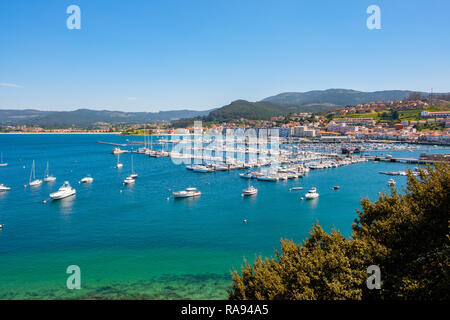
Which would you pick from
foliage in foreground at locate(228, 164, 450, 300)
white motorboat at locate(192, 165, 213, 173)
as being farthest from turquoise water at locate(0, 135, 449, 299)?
white motorboat at locate(192, 165, 213, 173)

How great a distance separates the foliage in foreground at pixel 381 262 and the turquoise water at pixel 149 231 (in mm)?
4940

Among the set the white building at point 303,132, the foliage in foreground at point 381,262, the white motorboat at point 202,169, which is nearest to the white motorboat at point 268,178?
the white motorboat at point 202,169

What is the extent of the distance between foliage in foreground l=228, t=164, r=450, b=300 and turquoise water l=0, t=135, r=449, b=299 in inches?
194

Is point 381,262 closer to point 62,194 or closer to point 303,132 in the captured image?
point 62,194

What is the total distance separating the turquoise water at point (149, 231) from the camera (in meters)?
12.1

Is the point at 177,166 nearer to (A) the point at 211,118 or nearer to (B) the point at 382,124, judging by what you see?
(B) the point at 382,124

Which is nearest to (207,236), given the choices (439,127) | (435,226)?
(435,226)

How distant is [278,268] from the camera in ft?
23.2

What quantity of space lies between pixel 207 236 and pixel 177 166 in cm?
2867

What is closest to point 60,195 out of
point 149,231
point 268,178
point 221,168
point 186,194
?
point 186,194

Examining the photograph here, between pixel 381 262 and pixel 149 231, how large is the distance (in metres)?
13.9

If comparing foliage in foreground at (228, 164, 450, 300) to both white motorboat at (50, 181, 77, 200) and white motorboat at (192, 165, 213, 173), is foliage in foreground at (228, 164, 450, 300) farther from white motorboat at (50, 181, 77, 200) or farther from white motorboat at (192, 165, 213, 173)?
white motorboat at (192, 165, 213, 173)

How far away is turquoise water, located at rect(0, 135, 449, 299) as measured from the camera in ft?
39.9

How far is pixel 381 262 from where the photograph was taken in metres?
6.95
